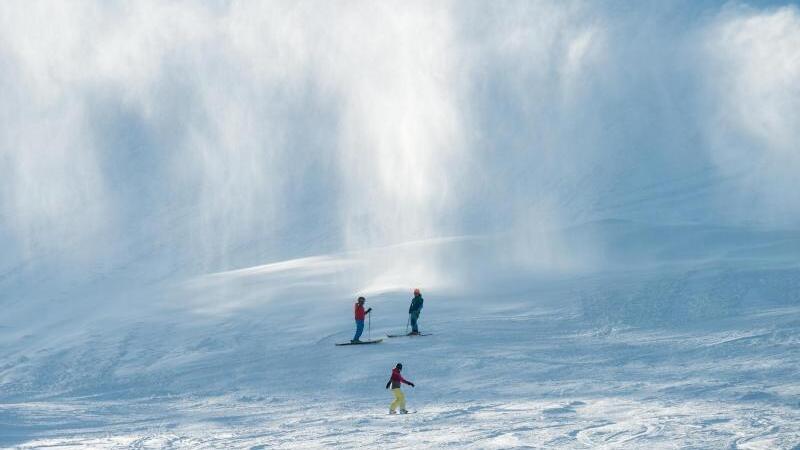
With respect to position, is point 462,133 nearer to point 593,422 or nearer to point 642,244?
point 642,244

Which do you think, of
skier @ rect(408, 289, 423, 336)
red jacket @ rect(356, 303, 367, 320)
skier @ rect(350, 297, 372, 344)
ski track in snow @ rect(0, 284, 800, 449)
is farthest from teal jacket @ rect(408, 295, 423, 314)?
red jacket @ rect(356, 303, 367, 320)

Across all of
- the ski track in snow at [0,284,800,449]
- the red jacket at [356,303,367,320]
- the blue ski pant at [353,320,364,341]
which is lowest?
the ski track in snow at [0,284,800,449]

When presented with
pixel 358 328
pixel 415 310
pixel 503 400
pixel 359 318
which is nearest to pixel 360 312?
pixel 359 318

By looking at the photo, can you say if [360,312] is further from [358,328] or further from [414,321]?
[414,321]

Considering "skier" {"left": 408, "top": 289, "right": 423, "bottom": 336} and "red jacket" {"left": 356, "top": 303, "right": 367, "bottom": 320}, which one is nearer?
"red jacket" {"left": 356, "top": 303, "right": 367, "bottom": 320}

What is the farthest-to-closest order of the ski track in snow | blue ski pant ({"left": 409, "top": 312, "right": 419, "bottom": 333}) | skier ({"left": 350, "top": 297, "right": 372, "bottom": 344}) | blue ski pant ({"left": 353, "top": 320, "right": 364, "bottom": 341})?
blue ski pant ({"left": 409, "top": 312, "right": 419, "bottom": 333}) < blue ski pant ({"left": 353, "top": 320, "right": 364, "bottom": 341}) < skier ({"left": 350, "top": 297, "right": 372, "bottom": 344}) < the ski track in snow

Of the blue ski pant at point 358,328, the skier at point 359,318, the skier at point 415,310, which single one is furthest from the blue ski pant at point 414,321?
the blue ski pant at point 358,328

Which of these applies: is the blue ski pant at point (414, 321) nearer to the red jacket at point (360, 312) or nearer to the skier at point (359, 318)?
the skier at point (359, 318)

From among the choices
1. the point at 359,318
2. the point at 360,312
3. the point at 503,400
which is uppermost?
the point at 360,312

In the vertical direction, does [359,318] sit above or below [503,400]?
above

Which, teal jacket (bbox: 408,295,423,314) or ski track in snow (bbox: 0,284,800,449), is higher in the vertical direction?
teal jacket (bbox: 408,295,423,314)

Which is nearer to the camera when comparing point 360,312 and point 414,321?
point 360,312

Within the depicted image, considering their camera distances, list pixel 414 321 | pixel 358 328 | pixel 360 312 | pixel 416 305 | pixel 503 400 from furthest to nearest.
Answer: pixel 414 321, pixel 416 305, pixel 358 328, pixel 360 312, pixel 503 400

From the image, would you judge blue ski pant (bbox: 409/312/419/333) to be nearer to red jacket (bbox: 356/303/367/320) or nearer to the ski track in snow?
the ski track in snow
